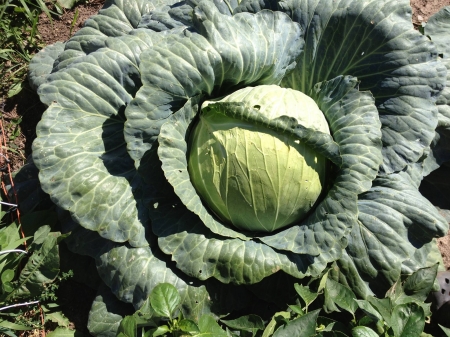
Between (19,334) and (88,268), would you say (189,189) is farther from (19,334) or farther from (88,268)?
(19,334)

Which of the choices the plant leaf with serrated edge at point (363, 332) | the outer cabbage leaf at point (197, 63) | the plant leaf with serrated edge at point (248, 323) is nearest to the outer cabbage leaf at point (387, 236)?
the plant leaf with serrated edge at point (363, 332)

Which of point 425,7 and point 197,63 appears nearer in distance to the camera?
point 197,63

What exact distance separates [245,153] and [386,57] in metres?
1.09

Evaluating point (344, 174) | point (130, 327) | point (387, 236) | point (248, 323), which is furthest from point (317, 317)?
point (130, 327)

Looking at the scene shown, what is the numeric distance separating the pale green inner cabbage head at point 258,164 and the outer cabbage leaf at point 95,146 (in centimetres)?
45

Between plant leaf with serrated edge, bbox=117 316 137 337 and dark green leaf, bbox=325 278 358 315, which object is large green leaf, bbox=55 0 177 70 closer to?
plant leaf with serrated edge, bbox=117 316 137 337

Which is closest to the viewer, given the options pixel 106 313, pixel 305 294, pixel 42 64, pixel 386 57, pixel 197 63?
pixel 197 63

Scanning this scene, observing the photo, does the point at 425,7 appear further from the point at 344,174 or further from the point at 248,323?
the point at 248,323

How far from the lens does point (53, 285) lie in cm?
312

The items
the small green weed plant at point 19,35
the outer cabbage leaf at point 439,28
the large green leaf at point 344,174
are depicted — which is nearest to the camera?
the large green leaf at point 344,174

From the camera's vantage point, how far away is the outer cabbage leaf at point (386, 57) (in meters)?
2.88

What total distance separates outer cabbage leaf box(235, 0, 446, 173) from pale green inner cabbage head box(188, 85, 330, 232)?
0.44 meters

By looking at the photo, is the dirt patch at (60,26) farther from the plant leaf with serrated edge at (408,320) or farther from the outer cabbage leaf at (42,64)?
the plant leaf with serrated edge at (408,320)

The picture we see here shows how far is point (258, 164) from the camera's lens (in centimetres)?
261
